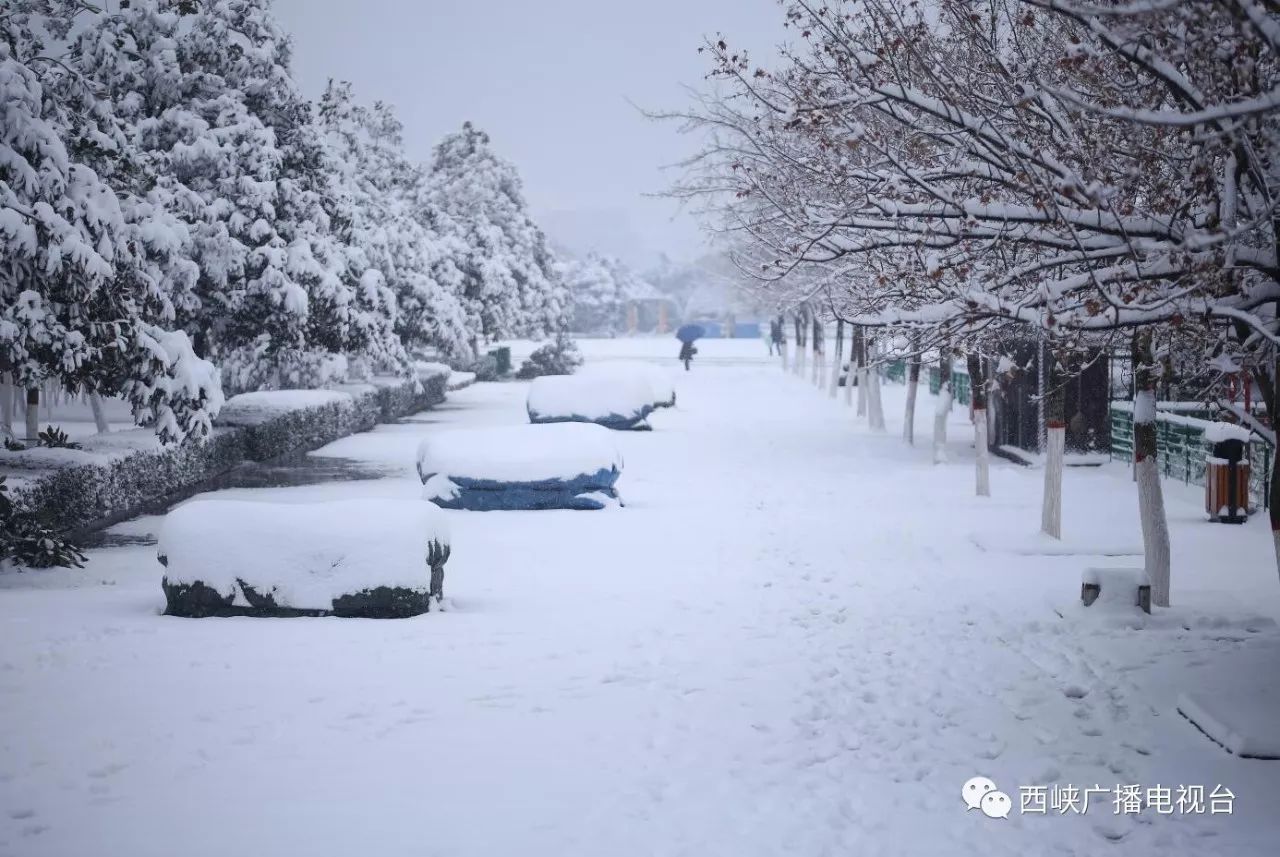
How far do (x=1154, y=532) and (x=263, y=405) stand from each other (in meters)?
17.5

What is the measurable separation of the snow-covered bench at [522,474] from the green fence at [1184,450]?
719cm

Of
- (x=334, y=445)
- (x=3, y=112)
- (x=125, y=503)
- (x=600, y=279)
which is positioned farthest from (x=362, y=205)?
(x=600, y=279)

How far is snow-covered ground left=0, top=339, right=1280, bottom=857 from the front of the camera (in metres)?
5.96

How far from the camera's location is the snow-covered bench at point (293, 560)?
1004 cm

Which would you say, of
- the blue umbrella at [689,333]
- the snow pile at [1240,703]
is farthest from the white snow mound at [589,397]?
the blue umbrella at [689,333]

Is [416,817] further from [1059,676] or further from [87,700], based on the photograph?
[1059,676]

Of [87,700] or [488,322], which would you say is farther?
[488,322]

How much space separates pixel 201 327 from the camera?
23.8m

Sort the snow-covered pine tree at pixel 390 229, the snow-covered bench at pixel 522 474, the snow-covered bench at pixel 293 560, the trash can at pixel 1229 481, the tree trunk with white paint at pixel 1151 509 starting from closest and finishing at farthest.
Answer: the snow-covered bench at pixel 293 560
the tree trunk with white paint at pixel 1151 509
the trash can at pixel 1229 481
the snow-covered bench at pixel 522 474
the snow-covered pine tree at pixel 390 229

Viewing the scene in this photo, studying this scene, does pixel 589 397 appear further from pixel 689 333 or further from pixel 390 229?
pixel 689 333

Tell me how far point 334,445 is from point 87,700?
18797 mm

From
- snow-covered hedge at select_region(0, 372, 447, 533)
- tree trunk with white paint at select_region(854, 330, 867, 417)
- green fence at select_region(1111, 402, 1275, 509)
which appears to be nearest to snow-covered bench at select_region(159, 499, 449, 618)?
snow-covered hedge at select_region(0, 372, 447, 533)

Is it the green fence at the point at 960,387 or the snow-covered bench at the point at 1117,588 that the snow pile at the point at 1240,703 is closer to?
the snow-covered bench at the point at 1117,588

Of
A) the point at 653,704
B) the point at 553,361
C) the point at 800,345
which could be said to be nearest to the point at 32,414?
the point at 653,704
